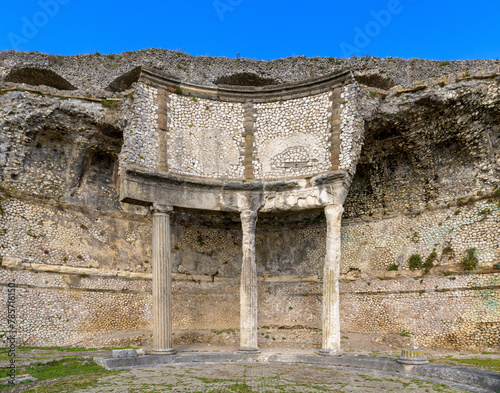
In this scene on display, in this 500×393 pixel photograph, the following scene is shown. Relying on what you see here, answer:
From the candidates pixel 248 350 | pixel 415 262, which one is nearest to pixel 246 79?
pixel 415 262

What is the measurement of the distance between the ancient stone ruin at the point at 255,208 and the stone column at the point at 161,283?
0.15 ft

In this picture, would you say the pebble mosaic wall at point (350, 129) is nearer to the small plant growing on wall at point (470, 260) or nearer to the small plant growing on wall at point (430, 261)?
the small plant growing on wall at point (430, 261)

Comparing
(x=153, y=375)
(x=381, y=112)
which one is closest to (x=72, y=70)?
(x=381, y=112)

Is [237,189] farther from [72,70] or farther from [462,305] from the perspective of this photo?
[72,70]

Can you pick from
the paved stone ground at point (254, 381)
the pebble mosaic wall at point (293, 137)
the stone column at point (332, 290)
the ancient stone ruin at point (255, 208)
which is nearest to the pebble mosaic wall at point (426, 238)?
the ancient stone ruin at point (255, 208)

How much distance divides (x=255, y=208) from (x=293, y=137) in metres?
2.92

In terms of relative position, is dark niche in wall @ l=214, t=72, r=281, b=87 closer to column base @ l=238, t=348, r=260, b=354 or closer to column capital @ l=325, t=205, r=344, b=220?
column capital @ l=325, t=205, r=344, b=220

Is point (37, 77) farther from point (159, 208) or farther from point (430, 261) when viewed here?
point (430, 261)

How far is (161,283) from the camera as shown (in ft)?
46.9

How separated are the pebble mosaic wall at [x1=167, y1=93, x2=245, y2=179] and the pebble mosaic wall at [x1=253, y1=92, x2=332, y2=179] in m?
0.77

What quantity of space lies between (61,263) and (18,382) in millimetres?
8289

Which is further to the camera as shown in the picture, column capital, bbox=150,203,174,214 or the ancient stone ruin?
the ancient stone ruin

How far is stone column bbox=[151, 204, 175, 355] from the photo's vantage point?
13883 millimetres

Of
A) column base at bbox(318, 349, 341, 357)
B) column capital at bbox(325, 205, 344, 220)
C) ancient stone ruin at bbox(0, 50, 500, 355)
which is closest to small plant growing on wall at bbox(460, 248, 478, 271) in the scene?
ancient stone ruin at bbox(0, 50, 500, 355)
